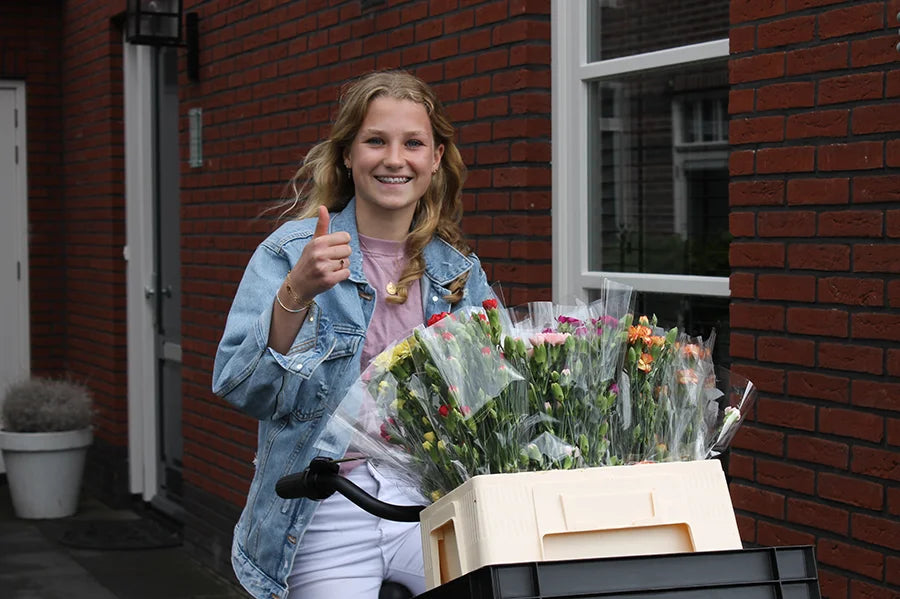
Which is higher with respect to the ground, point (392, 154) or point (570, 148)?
point (570, 148)

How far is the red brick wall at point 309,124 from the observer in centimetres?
499

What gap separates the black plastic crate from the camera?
182cm

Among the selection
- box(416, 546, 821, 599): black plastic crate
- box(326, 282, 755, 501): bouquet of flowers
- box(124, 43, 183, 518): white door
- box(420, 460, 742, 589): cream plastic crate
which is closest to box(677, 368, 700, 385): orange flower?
box(326, 282, 755, 501): bouquet of flowers

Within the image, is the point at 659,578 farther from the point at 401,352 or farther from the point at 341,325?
the point at 341,325

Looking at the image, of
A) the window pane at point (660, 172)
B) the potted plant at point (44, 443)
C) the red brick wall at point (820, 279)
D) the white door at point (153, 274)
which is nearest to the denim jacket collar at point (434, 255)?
the red brick wall at point (820, 279)

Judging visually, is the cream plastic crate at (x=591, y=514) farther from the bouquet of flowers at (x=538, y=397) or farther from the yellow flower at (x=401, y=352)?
A: the yellow flower at (x=401, y=352)

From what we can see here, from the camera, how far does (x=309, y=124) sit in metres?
A: 6.61

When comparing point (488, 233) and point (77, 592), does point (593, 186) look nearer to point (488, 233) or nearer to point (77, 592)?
point (488, 233)

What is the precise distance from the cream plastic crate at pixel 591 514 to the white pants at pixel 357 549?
808 millimetres

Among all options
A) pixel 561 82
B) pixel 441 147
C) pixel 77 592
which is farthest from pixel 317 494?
pixel 77 592

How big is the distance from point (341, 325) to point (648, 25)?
2.25 m

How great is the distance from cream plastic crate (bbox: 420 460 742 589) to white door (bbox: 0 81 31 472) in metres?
9.19

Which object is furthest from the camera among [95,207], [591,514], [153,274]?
[95,207]

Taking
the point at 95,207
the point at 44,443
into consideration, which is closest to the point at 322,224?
the point at 44,443
